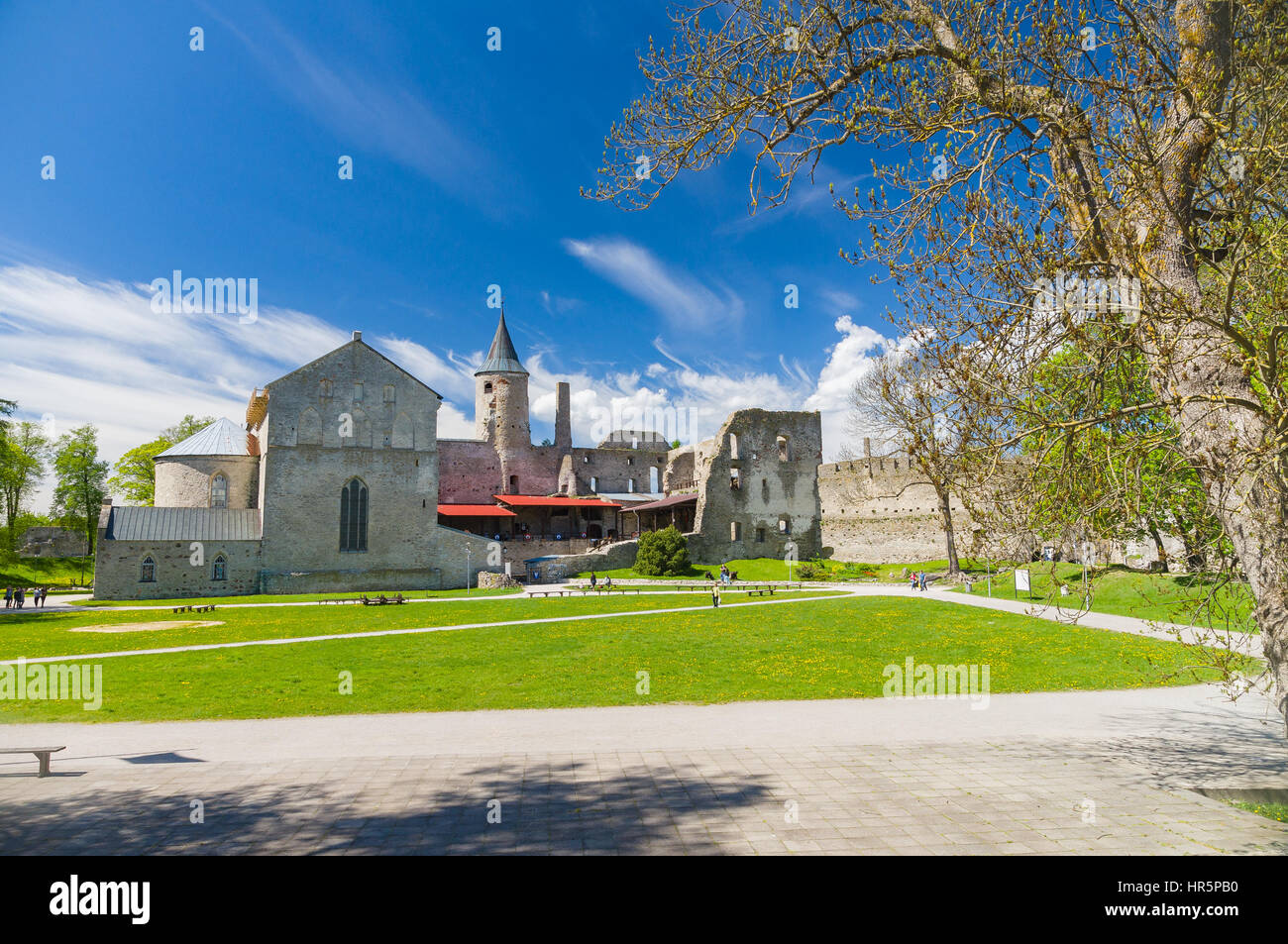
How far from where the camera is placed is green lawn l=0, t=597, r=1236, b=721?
10789mm

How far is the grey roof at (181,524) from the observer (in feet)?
110

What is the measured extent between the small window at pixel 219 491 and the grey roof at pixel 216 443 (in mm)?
1496

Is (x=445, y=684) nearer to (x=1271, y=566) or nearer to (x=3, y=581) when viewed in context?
(x=1271, y=566)

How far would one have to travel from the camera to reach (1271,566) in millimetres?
4879

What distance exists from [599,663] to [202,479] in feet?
116

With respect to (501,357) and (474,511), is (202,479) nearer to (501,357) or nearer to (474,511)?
(474,511)

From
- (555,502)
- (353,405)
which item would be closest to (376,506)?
(353,405)

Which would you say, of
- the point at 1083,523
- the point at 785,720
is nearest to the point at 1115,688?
the point at 785,720

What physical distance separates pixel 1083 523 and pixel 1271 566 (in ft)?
4.26

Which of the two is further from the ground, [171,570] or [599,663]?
[171,570]

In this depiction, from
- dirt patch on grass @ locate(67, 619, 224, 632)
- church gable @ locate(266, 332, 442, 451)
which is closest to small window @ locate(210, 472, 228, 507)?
church gable @ locate(266, 332, 442, 451)

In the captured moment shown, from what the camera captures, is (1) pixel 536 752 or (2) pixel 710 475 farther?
(2) pixel 710 475

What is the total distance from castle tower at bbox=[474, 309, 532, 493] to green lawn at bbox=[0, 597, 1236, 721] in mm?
34275

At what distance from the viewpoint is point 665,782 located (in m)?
6.60
